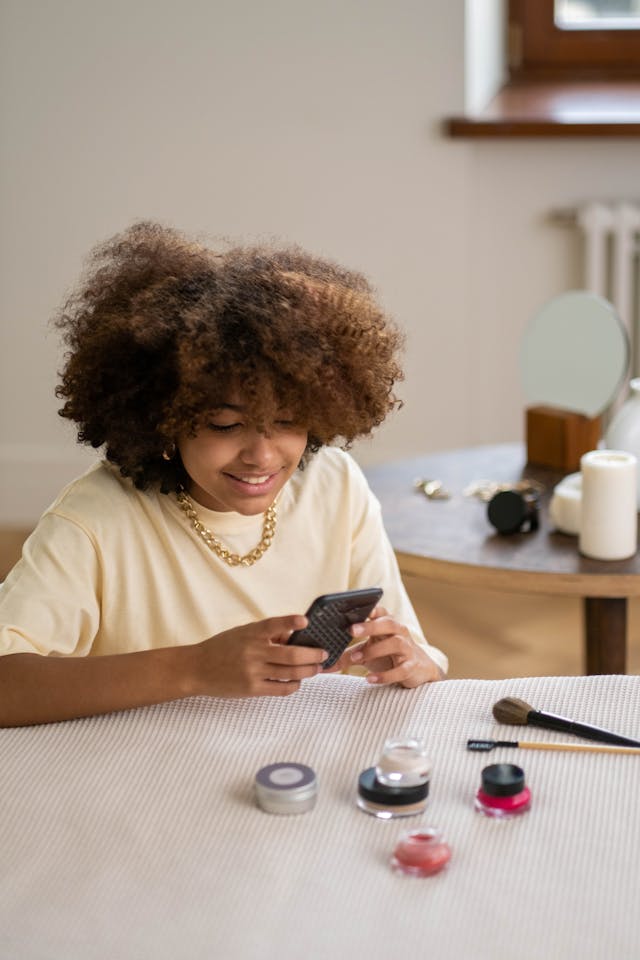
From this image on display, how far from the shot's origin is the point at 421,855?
0.96m

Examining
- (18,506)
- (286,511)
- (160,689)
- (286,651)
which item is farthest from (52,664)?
(18,506)

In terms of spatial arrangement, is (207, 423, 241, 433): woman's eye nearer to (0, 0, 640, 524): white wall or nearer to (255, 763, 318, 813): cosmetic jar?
(255, 763, 318, 813): cosmetic jar

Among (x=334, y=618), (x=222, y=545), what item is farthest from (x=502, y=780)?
(x=222, y=545)

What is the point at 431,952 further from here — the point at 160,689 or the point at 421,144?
the point at 421,144

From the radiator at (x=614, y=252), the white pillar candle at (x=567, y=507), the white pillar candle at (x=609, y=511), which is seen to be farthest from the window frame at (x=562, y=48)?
the white pillar candle at (x=609, y=511)

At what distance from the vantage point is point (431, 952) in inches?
34.0

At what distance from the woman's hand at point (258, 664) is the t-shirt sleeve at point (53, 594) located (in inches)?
8.8

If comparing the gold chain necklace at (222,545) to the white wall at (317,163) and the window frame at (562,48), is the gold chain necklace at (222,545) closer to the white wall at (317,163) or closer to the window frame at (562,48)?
the white wall at (317,163)

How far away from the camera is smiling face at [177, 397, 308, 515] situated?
1.41 meters

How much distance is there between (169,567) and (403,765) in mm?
585

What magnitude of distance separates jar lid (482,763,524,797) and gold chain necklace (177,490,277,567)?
60 cm

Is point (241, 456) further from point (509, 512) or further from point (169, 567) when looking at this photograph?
point (509, 512)

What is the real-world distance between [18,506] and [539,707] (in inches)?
134

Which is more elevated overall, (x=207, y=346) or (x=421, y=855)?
(x=207, y=346)
